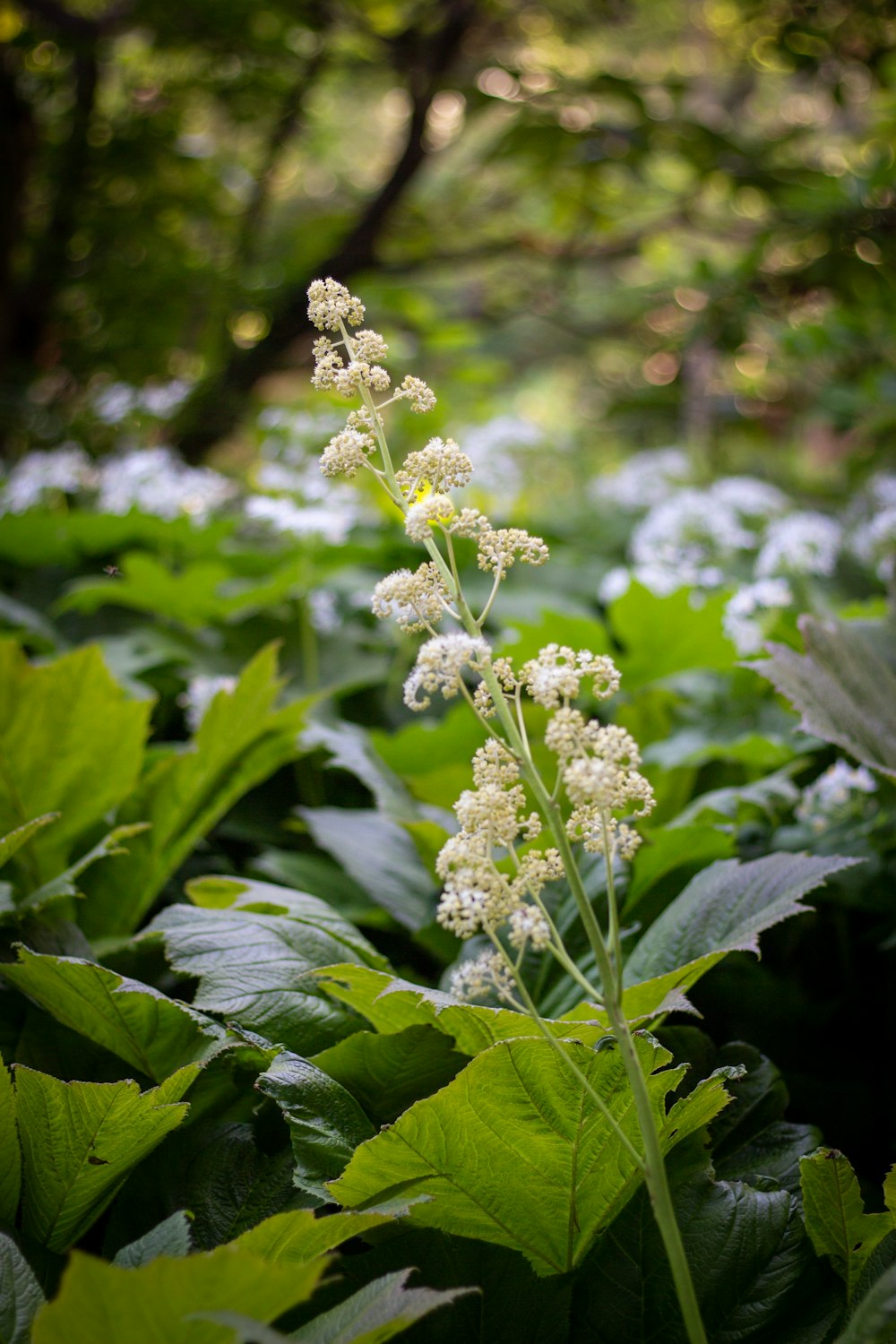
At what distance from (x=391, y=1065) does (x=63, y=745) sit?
0.62 metres

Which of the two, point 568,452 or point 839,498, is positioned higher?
point 839,498

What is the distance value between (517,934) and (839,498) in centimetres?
331

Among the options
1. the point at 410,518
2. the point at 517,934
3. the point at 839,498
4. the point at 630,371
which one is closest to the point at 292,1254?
the point at 517,934

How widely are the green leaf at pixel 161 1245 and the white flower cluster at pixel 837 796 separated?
0.87 metres

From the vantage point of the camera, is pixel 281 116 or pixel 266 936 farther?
pixel 281 116

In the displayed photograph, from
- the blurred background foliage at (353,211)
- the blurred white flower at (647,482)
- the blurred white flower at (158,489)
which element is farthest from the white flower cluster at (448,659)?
the blurred white flower at (647,482)

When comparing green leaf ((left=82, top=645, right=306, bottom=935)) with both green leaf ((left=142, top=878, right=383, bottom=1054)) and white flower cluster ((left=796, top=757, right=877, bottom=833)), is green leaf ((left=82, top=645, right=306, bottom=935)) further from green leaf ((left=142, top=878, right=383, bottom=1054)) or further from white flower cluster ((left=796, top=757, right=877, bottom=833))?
white flower cluster ((left=796, top=757, right=877, bottom=833))

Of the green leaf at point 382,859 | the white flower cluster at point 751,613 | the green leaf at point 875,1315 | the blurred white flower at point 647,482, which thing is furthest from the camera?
the blurred white flower at point 647,482

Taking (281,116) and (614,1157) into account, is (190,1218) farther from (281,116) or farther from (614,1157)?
(281,116)

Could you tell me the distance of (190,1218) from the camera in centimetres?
79

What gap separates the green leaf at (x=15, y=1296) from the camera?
0.66 metres

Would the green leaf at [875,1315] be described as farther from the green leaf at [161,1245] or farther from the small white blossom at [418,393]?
the small white blossom at [418,393]

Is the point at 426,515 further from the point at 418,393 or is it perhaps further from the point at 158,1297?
the point at 158,1297

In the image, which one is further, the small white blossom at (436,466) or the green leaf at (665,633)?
the green leaf at (665,633)
